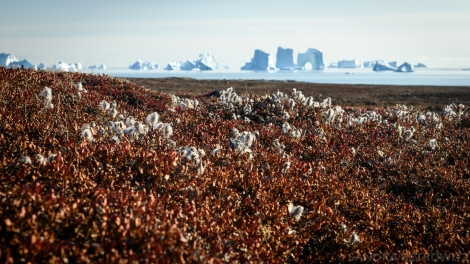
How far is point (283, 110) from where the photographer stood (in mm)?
16344

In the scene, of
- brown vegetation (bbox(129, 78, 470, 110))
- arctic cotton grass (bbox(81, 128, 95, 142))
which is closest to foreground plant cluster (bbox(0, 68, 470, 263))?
arctic cotton grass (bbox(81, 128, 95, 142))

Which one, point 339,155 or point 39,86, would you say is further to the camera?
point 39,86

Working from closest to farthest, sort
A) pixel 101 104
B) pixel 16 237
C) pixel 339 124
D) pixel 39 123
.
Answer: pixel 16 237, pixel 39 123, pixel 101 104, pixel 339 124

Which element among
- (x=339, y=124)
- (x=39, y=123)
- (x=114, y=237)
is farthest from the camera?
(x=339, y=124)

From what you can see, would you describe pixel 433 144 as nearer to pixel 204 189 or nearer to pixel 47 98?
pixel 204 189

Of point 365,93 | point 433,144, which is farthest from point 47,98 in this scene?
point 365,93

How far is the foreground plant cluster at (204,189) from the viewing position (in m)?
4.69

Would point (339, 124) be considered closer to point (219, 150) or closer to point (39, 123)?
point (219, 150)

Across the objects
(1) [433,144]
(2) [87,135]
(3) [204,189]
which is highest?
(2) [87,135]

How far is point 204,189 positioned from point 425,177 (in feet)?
24.5

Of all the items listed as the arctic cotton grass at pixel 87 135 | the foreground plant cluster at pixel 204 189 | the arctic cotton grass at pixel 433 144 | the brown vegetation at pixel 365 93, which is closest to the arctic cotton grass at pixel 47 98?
the foreground plant cluster at pixel 204 189

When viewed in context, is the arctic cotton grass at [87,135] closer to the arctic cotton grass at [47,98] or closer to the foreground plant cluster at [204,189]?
the foreground plant cluster at [204,189]

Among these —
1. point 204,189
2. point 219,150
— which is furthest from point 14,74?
point 204,189

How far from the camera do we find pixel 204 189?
22.6 feet
